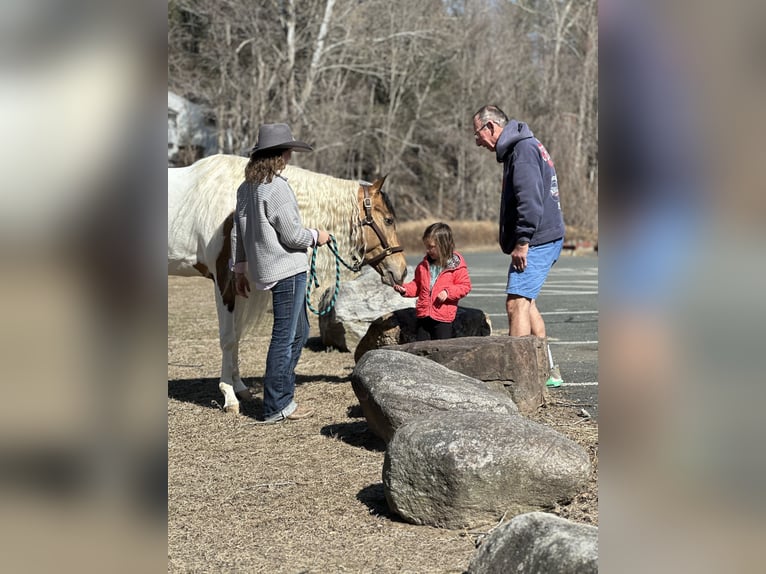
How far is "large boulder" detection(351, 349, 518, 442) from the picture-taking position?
5.17 m

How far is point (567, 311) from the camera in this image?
12648mm

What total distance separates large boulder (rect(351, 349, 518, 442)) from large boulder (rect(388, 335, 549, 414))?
0.98 feet

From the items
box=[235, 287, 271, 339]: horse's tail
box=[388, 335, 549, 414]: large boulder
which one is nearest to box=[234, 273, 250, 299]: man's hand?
box=[235, 287, 271, 339]: horse's tail

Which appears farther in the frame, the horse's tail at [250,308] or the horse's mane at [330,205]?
the horse's tail at [250,308]

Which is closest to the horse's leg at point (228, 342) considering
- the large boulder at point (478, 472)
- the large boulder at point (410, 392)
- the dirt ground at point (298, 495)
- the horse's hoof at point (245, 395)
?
the horse's hoof at point (245, 395)

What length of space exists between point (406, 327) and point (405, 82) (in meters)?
29.7

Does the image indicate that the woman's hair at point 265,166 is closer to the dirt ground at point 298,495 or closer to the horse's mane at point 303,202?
the horse's mane at point 303,202

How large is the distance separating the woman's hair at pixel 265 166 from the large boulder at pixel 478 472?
2.54m

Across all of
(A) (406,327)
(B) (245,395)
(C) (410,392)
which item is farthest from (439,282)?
(B) (245,395)

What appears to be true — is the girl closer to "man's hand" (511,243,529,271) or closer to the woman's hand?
"man's hand" (511,243,529,271)

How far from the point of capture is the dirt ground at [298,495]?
3914 mm
